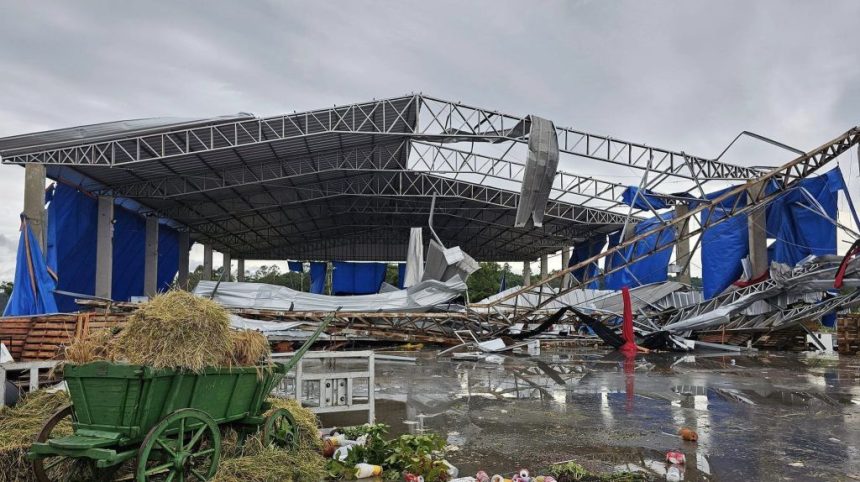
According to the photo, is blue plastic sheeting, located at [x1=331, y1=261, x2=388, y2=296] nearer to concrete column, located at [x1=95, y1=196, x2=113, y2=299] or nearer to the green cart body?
concrete column, located at [x1=95, y1=196, x2=113, y2=299]

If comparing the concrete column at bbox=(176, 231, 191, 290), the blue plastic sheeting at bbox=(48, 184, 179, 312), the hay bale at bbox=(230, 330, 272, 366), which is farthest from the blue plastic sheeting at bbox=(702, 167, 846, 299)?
the concrete column at bbox=(176, 231, 191, 290)

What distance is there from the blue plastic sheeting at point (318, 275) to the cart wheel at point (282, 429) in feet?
139

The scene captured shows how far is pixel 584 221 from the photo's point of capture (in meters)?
34.0

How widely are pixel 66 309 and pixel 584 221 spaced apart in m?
25.6

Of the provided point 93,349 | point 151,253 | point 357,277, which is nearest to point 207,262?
point 151,253

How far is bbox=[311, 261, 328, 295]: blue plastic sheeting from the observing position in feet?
155

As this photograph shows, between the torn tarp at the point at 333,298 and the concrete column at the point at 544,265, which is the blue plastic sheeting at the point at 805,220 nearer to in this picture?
the torn tarp at the point at 333,298

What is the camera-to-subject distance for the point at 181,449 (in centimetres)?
412

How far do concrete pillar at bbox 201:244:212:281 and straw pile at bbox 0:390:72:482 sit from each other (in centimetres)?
3612

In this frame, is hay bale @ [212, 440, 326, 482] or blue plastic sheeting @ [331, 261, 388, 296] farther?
blue plastic sheeting @ [331, 261, 388, 296]

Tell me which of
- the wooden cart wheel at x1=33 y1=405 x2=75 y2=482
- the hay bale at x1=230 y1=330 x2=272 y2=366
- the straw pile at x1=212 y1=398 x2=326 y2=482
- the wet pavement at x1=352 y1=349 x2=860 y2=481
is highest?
the hay bale at x1=230 y1=330 x2=272 y2=366

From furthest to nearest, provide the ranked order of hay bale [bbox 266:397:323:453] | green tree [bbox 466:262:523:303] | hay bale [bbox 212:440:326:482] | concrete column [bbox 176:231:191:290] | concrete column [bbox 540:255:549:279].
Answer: green tree [bbox 466:262:523:303] → concrete column [bbox 540:255:549:279] → concrete column [bbox 176:231:191:290] → hay bale [bbox 266:397:323:453] → hay bale [bbox 212:440:326:482]

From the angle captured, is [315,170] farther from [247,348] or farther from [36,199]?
[247,348]

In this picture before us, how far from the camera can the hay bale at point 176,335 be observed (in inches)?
164
